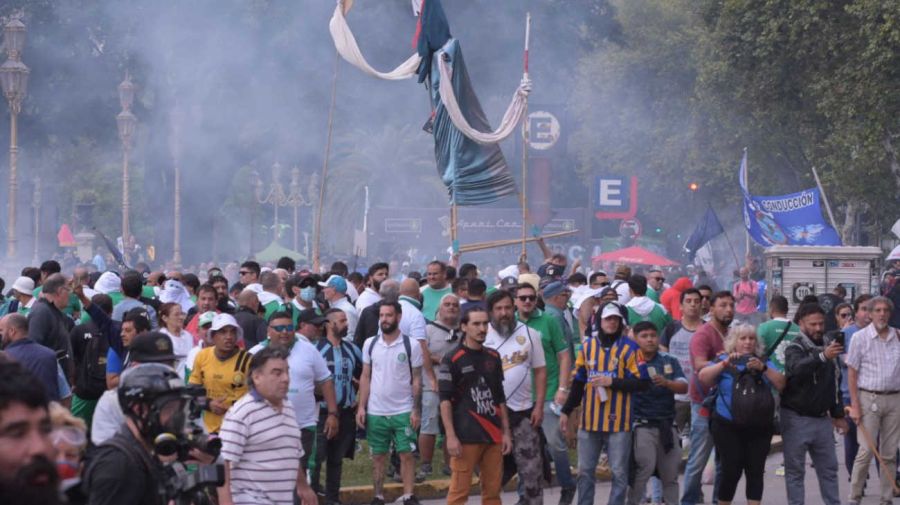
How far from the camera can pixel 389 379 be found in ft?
33.0

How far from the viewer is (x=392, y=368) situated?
397 inches

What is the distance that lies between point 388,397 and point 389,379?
0.12 m

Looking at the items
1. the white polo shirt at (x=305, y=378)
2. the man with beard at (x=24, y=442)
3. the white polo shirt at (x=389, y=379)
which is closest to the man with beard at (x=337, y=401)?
the white polo shirt at (x=389, y=379)

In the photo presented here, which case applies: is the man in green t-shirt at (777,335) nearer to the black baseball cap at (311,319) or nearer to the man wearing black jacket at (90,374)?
the black baseball cap at (311,319)

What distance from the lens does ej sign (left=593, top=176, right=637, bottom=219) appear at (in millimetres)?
41562

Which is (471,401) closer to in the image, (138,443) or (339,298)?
(339,298)

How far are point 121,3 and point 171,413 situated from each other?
3480cm

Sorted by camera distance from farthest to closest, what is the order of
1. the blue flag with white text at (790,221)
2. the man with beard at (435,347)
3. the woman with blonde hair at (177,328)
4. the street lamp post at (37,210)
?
the street lamp post at (37,210), the blue flag with white text at (790,221), the man with beard at (435,347), the woman with blonde hair at (177,328)

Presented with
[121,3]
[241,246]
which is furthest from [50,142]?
[241,246]

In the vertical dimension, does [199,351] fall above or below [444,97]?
below

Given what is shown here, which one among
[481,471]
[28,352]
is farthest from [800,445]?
[28,352]

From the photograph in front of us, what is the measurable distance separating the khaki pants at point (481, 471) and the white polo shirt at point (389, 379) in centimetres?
153

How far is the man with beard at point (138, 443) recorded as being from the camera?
4223mm

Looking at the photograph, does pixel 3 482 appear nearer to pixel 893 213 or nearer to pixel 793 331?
pixel 793 331
